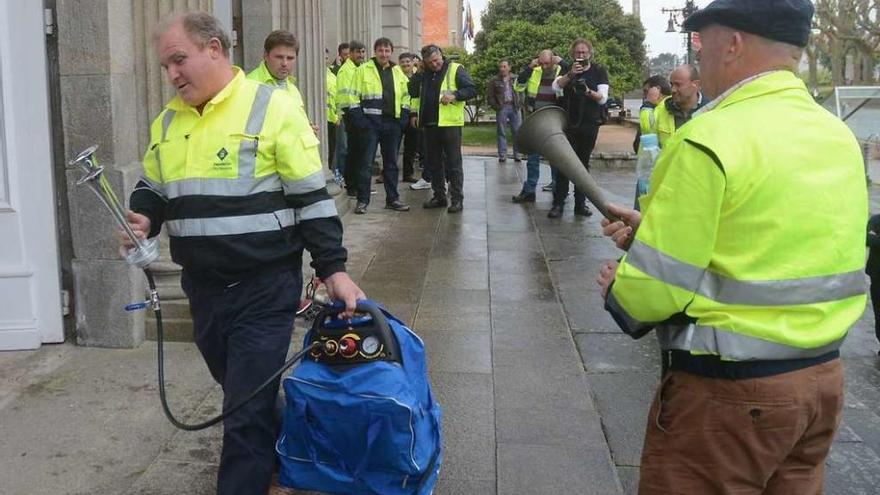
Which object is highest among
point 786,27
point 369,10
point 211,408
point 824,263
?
point 369,10

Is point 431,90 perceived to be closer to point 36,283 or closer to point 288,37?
point 288,37

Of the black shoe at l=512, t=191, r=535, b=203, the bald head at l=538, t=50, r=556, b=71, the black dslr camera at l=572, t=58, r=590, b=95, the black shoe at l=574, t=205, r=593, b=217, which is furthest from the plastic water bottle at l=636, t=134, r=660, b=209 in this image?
the bald head at l=538, t=50, r=556, b=71

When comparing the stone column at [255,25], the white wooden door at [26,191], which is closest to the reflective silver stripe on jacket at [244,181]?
the white wooden door at [26,191]

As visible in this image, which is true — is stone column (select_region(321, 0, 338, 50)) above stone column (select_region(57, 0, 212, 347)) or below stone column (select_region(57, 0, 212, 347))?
above

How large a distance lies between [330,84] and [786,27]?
1121cm

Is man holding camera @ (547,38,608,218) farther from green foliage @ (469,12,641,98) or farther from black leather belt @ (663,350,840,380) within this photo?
green foliage @ (469,12,641,98)

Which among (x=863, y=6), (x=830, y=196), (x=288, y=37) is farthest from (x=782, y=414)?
(x=863, y=6)

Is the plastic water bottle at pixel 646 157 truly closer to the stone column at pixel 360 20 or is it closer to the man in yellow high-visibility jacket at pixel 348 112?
the man in yellow high-visibility jacket at pixel 348 112

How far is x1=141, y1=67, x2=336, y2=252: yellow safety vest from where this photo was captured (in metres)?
3.44

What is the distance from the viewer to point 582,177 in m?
3.07

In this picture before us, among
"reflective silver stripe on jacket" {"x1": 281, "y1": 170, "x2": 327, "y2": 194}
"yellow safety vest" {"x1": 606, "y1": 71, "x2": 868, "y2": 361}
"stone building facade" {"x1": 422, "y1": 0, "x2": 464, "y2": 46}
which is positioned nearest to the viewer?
"yellow safety vest" {"x1": 606, "y1": 71, "x2": 868, "y2": 361}

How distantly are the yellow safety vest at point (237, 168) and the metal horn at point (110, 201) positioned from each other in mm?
111

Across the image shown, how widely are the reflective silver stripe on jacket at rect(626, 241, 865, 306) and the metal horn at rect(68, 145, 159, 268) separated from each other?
186cm

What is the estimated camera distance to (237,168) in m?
3.44
